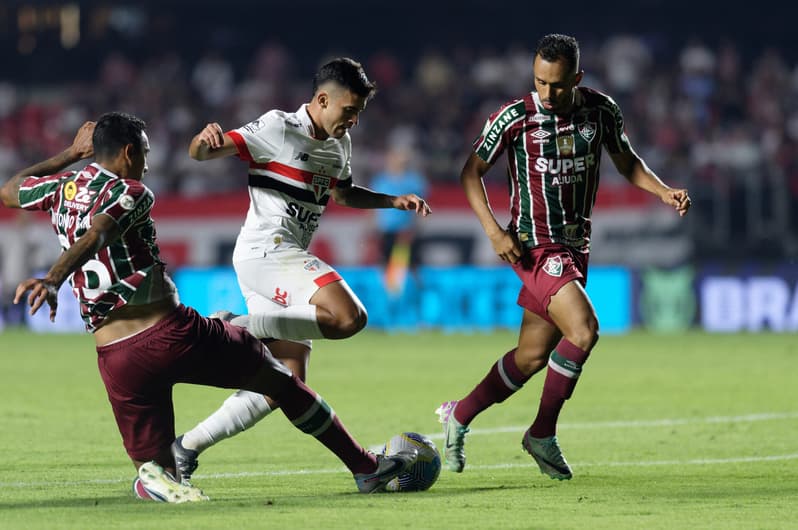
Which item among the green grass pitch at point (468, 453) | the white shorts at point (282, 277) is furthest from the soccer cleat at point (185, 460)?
the white shorts at point (282, 277)

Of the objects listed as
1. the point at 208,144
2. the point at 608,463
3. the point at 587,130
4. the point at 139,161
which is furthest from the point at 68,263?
the point at 608,463

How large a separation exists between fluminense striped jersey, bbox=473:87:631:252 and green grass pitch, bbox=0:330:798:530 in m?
1.25

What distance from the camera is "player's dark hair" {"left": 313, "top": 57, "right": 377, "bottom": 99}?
7000mm

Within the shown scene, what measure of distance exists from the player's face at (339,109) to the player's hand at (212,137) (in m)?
0.70

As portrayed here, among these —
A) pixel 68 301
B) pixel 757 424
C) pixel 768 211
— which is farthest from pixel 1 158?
pixel 757 424

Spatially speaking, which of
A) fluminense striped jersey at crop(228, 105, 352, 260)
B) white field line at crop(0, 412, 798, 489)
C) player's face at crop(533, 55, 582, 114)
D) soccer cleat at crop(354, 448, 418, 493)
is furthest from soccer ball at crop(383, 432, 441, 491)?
player's face at crop(533, 55, 582, 114)

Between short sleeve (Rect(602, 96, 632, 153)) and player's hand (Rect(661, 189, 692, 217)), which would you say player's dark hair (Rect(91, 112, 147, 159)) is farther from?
player's hand (Rect(661, 189, 692, 217))

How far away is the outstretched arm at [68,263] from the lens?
516cm

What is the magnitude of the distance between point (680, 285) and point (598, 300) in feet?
3.42

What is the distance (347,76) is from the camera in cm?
700

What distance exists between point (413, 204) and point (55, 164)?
68.5 inches

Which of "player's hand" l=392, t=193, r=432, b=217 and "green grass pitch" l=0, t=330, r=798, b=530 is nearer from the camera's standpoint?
"green grass pitch" l=0, t=330, r=798, b=530

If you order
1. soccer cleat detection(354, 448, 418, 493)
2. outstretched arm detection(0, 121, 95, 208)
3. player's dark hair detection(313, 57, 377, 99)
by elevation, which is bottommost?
soccer cleat detection(354, 448, 418, 493)

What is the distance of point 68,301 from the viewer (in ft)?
61.6
